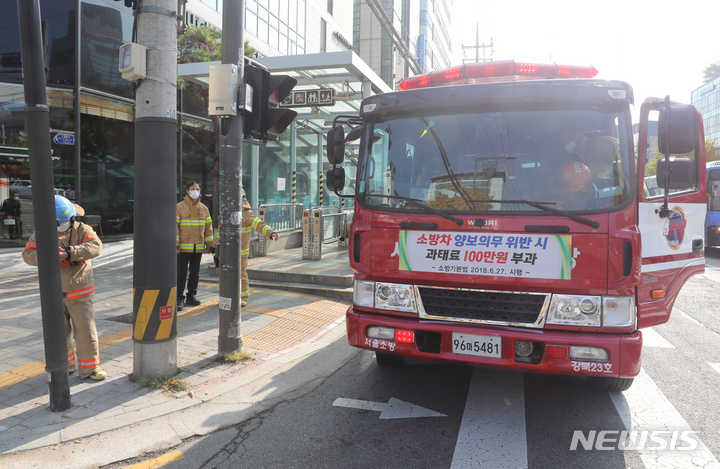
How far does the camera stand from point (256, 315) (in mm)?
6891

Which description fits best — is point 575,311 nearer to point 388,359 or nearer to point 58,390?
point 388,359

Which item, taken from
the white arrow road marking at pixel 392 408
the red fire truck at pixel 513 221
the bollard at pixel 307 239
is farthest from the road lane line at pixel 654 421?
the bollard at pixel 307 239

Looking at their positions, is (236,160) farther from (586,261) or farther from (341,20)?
(341,20)

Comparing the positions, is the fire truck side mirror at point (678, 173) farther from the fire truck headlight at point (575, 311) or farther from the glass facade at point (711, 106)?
the glass facade at point (711, 106)

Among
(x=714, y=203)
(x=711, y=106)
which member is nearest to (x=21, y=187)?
(x=714, y=203)

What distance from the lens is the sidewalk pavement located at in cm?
336

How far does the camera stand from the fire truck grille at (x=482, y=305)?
347 cm

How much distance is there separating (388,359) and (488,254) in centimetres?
185

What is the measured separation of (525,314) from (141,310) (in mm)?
3249

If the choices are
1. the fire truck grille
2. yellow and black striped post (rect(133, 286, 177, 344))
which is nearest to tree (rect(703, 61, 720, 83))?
the fire truck grille

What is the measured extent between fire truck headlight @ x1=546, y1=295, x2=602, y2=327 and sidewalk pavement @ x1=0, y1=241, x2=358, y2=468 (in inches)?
90.9

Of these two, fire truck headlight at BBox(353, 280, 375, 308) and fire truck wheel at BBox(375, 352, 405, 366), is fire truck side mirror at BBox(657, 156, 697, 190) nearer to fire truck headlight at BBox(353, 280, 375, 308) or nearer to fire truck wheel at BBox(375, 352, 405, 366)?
fire truck headlight at BBox(353, 280, 375, 308)

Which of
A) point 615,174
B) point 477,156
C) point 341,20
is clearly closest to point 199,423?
point 477,156

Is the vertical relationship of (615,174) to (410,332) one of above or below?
above
